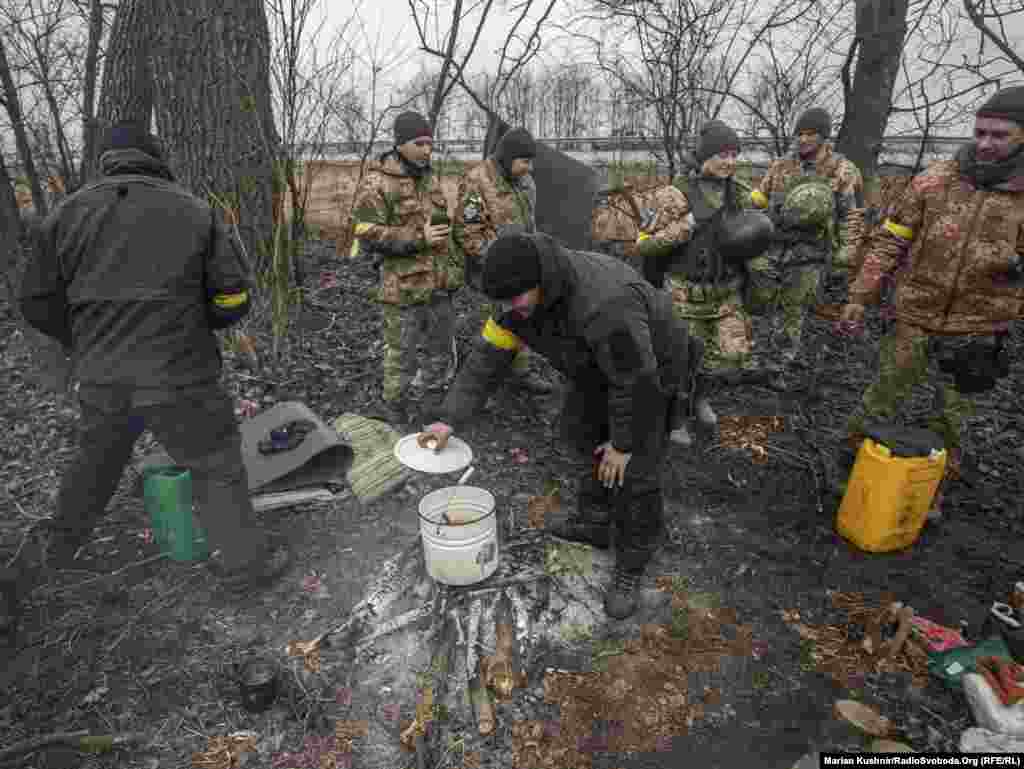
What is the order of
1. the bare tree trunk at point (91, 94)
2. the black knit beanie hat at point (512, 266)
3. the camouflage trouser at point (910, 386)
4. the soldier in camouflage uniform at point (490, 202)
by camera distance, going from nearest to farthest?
the black knit beanie hat at point (512, 266) < the camouflage trouser at point (910, 386) < the soldier in camouflage uniform at point (490, 202) < the bare tree trunk at point (91, 94)

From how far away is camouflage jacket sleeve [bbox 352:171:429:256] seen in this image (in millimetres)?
4621

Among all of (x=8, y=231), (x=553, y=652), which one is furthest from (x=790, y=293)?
(x=8, y=231)

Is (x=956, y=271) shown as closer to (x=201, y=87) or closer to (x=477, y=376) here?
(x=477, y=376)

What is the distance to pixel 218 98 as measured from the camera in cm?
555

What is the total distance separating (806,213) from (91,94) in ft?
22.3

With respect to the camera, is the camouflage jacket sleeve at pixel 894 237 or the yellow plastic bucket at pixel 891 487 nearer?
the yellow plastic bucket at pixel 891 487

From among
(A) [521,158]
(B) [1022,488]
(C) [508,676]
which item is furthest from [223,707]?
(B) [1022,488]

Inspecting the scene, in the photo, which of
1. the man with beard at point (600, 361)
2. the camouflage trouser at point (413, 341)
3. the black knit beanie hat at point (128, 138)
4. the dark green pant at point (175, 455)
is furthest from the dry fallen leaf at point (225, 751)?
the camouflage trouser at point (413, 341)

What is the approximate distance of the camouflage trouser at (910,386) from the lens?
375 centimetres

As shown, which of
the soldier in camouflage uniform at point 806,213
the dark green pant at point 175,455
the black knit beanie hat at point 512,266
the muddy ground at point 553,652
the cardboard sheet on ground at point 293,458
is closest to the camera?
the black knit beanie hat at point 512,266

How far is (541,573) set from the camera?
3.46 m

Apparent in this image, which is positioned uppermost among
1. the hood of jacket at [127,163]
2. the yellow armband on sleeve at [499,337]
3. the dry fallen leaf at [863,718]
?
the hood of jacket at [127,163]

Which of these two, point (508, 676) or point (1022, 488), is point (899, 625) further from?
point (1022, 488)

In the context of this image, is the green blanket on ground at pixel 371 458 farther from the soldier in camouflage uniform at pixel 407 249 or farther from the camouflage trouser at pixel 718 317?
the camouflage trouser at pixel 718 317
